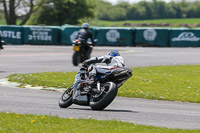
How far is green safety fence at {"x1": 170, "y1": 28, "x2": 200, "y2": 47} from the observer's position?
37.4 m

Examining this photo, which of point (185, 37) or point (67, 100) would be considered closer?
point (67, 100)

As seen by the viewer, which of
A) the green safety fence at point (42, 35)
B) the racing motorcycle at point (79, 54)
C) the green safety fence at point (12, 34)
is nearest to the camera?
the racing motorcycle at point (79, 54)

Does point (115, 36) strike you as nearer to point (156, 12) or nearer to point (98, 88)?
point (98, 88)

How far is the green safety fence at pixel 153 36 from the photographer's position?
125 ft

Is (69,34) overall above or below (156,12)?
above

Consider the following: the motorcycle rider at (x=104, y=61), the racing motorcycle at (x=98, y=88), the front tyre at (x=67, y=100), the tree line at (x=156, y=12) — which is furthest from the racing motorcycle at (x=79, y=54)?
the tree line at (x=156, y=12)

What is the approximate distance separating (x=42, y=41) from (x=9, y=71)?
22.2m

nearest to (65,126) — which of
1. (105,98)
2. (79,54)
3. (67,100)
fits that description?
(105,98)

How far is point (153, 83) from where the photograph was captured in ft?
45.9

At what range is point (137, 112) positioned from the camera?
30.3 ft

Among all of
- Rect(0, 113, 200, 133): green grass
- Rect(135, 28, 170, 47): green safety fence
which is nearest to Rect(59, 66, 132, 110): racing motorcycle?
Rect(0, 113, 200, 133): green grass

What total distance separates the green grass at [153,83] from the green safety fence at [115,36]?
20.5m

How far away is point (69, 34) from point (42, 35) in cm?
241

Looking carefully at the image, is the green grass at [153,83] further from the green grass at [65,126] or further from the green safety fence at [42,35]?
the green safety fence at [42,35]
